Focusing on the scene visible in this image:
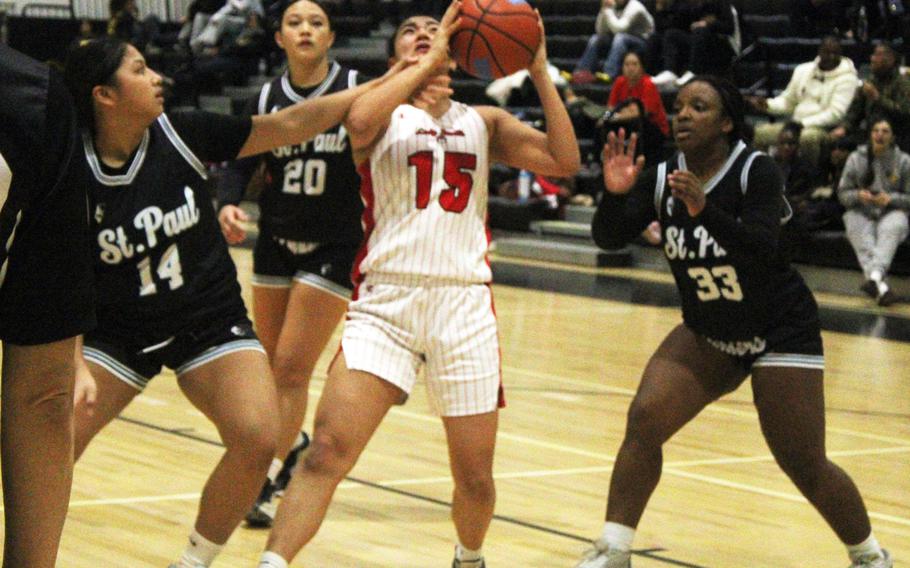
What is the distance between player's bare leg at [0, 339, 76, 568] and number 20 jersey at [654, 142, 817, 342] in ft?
7.70

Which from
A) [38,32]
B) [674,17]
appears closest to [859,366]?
[674,17]

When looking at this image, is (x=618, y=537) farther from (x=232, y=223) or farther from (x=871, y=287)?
(x=871, y=287)

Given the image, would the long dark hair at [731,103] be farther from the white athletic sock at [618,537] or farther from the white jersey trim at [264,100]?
the white jersey trim at [264,100]

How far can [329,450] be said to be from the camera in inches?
147

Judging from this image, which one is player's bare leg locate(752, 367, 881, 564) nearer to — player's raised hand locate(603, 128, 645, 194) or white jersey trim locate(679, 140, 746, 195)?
white jersey trim locate(679, 140, 746, 195)

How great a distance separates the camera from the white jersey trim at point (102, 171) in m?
4.02

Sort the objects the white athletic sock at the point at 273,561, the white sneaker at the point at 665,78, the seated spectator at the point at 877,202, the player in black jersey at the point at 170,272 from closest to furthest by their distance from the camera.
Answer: the white athletic sock at the point at 273,561 < the player in black jersey at the point at 170,272 < the seated spectator at the point at 877,202 < the white sneaker at the point at 665,78

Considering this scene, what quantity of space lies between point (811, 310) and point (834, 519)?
0.61 meters

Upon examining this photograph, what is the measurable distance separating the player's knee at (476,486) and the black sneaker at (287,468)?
4.82ft

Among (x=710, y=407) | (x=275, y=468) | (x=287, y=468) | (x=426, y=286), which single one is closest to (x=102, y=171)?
(x=426, y=286)

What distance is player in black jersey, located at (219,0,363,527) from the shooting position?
514 centimetres

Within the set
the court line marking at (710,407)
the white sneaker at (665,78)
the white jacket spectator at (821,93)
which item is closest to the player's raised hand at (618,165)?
the court line marking at (710,407)

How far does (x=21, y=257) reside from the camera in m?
2.11

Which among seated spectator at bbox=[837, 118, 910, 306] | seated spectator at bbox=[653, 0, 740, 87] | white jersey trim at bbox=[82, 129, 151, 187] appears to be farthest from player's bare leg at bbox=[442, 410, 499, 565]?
seated spectator at bbox=[653, 0, 740, 87]
